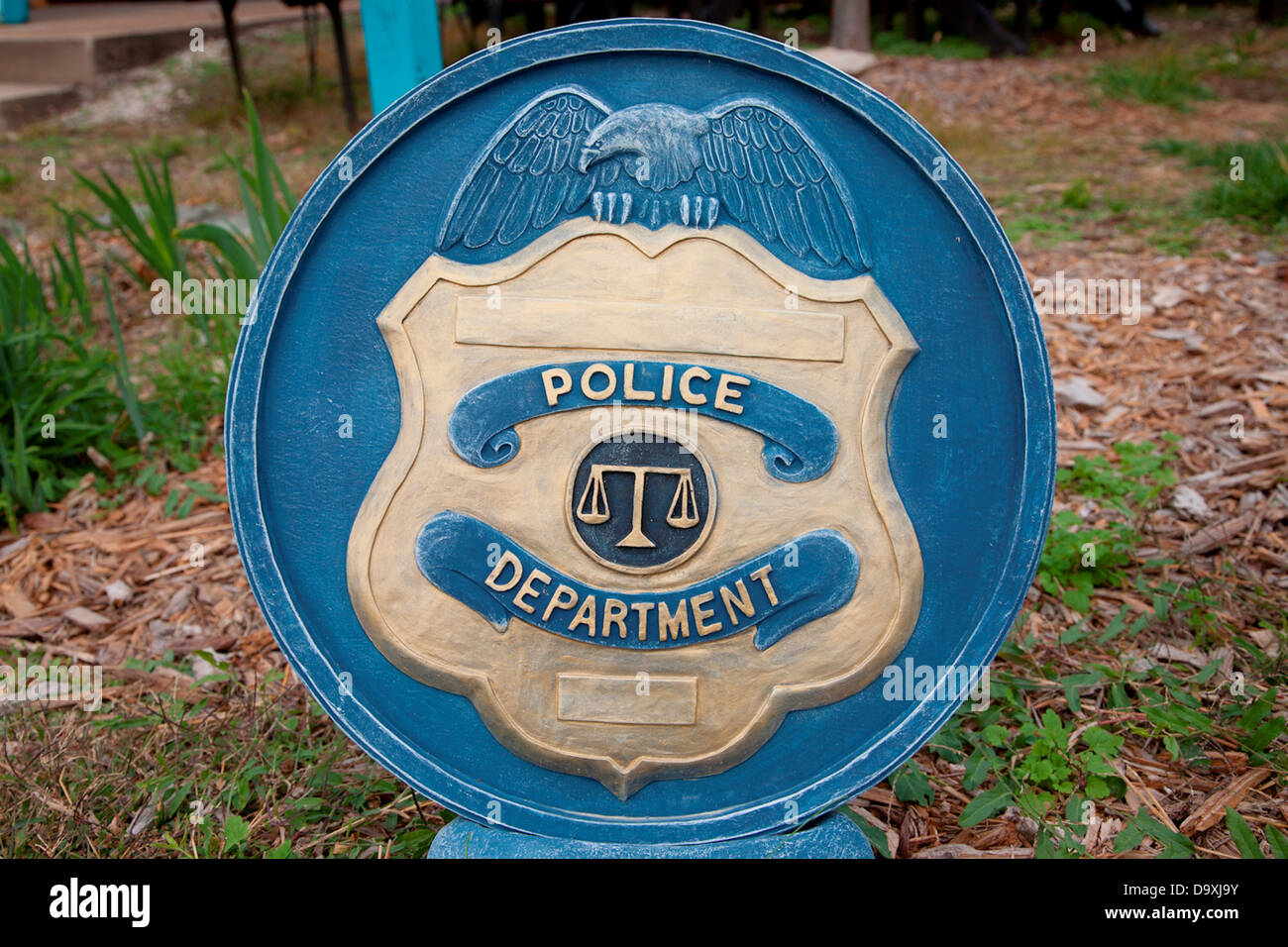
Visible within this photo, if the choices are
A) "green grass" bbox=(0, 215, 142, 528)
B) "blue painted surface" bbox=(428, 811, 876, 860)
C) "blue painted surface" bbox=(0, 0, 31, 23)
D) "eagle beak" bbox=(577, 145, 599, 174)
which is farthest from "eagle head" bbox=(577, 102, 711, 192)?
"blue painted surface" bbox=(0, 0, 31, 23)

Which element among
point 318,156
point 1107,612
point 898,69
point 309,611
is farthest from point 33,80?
point 1107,612

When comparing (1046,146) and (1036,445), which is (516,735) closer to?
(1036,445)

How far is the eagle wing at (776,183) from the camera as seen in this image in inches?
63.9

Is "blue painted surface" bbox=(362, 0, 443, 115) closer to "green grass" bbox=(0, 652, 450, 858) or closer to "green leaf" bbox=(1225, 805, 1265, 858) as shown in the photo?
"green grass" bbox=(0, 652, 450, 858)

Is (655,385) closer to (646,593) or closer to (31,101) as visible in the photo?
(646,593)

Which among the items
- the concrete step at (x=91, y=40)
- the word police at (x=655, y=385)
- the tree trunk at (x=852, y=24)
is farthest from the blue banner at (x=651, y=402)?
the concrete step at (x=91, y=40)

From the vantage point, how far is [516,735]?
1.77 meters

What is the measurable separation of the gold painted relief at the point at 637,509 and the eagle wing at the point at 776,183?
0.04 metres

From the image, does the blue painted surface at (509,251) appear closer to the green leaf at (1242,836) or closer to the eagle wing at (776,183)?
the eagle wing at (776,183)

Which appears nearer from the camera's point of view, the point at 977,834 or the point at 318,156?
the point at 977,834

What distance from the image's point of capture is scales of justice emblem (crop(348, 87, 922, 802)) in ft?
5.38

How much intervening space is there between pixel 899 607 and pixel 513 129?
99 centimetres

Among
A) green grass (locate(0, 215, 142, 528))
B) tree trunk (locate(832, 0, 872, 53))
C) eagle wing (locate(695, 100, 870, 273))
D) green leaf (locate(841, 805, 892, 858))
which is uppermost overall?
tree trunk (locate(832, 0, 872, 53))

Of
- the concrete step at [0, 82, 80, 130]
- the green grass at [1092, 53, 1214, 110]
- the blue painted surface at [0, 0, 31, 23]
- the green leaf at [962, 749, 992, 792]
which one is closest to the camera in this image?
the green leaf at [962, 749, 992, 792]
